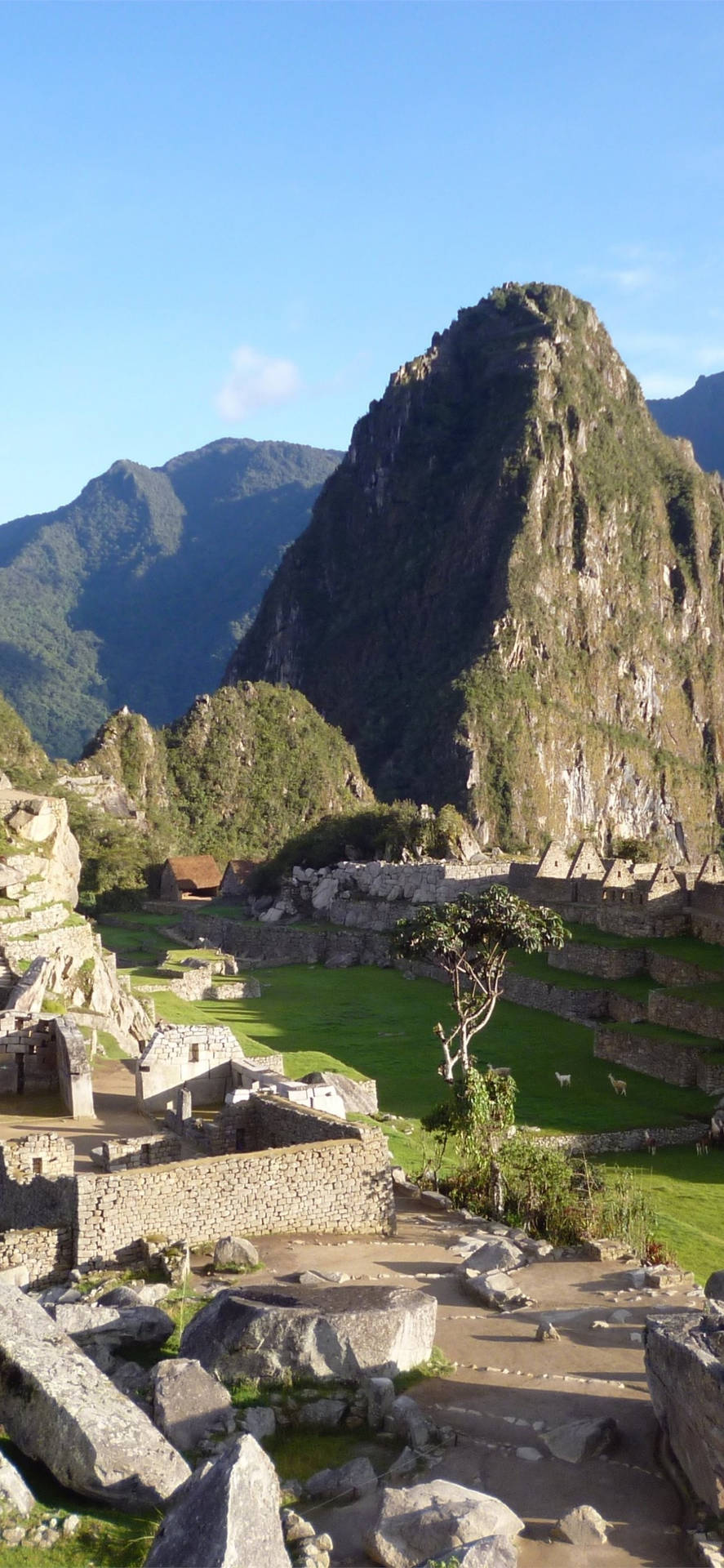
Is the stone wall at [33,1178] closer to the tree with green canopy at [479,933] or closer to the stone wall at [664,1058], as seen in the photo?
the tree with green canopy at [479,933]

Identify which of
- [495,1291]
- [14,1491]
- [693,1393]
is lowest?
[495,1291]

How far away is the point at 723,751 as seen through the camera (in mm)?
175750

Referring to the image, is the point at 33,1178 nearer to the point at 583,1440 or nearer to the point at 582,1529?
the point at 583,1440

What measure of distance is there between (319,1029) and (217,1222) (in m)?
20.3

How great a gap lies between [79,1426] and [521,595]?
14886cm

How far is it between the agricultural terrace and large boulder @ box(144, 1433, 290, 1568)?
32.0 ft

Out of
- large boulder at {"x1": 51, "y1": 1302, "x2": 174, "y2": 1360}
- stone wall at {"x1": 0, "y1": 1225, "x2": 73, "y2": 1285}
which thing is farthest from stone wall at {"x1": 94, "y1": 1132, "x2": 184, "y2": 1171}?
large boulder at {"x1": 51, "y1": 1302, "x2": 174, "y2": 1360}

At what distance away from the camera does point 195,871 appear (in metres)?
68.6

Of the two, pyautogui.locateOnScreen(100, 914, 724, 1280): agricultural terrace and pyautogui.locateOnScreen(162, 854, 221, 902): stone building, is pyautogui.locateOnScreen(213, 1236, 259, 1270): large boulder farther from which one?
pyautogui.locateOnScreen(162, 854, 221, 902): stone building

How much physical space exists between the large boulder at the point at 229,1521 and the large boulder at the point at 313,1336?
7.09 ft

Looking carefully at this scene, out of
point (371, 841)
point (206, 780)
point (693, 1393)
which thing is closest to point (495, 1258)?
point (693, 1393)

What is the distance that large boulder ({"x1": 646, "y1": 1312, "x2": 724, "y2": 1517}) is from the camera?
761 cm

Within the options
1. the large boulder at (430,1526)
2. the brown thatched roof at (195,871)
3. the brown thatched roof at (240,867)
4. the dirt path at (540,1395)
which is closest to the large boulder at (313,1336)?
the dirt path at (540,1395)

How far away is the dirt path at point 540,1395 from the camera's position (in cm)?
750
